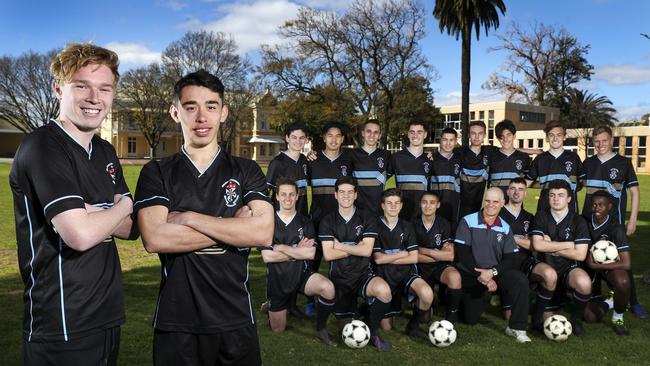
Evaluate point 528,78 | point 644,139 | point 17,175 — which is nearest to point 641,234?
point 17,175

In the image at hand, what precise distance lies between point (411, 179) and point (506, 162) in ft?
4.73

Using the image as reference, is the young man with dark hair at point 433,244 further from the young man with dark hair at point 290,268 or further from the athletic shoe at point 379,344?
the young man with dark hair at point 290,268

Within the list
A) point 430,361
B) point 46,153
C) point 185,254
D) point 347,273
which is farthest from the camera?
point 347,273

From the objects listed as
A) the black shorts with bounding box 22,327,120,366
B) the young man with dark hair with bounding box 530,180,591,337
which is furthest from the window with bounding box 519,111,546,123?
the black shorts with bounding box 22,327,120,366

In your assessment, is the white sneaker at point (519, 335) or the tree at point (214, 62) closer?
the white sneaker at point (519, 335)

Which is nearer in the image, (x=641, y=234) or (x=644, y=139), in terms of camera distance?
(x=641, y=234)

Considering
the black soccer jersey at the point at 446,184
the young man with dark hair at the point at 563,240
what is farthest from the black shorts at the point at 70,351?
the black soccer jersey at the point at 446,184

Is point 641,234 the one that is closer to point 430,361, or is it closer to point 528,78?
point 430,361

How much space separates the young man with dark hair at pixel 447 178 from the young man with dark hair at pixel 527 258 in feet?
3.37

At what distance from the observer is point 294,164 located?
22.9 feet

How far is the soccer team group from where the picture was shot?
88.9 inches

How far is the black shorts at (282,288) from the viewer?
212 inches

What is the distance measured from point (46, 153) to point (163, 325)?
984mm

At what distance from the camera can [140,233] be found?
2590 mm
